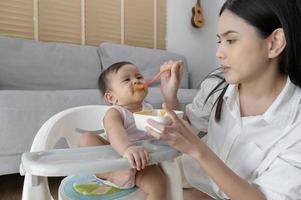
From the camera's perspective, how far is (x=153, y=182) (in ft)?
2.52

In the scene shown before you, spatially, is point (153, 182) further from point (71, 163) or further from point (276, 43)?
point (276, 43)

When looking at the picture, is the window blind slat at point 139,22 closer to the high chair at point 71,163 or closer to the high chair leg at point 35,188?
the high chair at point 71,163

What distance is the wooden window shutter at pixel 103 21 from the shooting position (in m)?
2.80

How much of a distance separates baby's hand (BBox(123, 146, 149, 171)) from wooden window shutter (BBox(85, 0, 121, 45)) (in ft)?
7.68

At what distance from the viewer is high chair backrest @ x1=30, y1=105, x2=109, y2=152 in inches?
31.7

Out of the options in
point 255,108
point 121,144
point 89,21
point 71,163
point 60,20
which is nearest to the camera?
point 71,163

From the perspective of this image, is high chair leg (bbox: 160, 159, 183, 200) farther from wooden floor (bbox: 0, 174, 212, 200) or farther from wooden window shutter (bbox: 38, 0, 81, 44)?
wooden window shutter (bbox: 38, 0, 81, 44)

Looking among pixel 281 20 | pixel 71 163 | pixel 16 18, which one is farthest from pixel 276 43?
pixel 16 18

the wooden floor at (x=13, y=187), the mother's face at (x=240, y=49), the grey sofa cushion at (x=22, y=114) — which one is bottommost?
the wooden floor at (x=13, y=187)

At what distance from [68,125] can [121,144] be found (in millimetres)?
375

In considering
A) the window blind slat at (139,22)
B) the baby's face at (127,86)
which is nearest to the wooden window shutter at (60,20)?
the window blind slat at (139,22)

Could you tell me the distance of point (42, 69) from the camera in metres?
2.10

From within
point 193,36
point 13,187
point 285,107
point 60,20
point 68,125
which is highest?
point 60,20

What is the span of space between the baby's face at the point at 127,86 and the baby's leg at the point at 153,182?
224 millimetres
